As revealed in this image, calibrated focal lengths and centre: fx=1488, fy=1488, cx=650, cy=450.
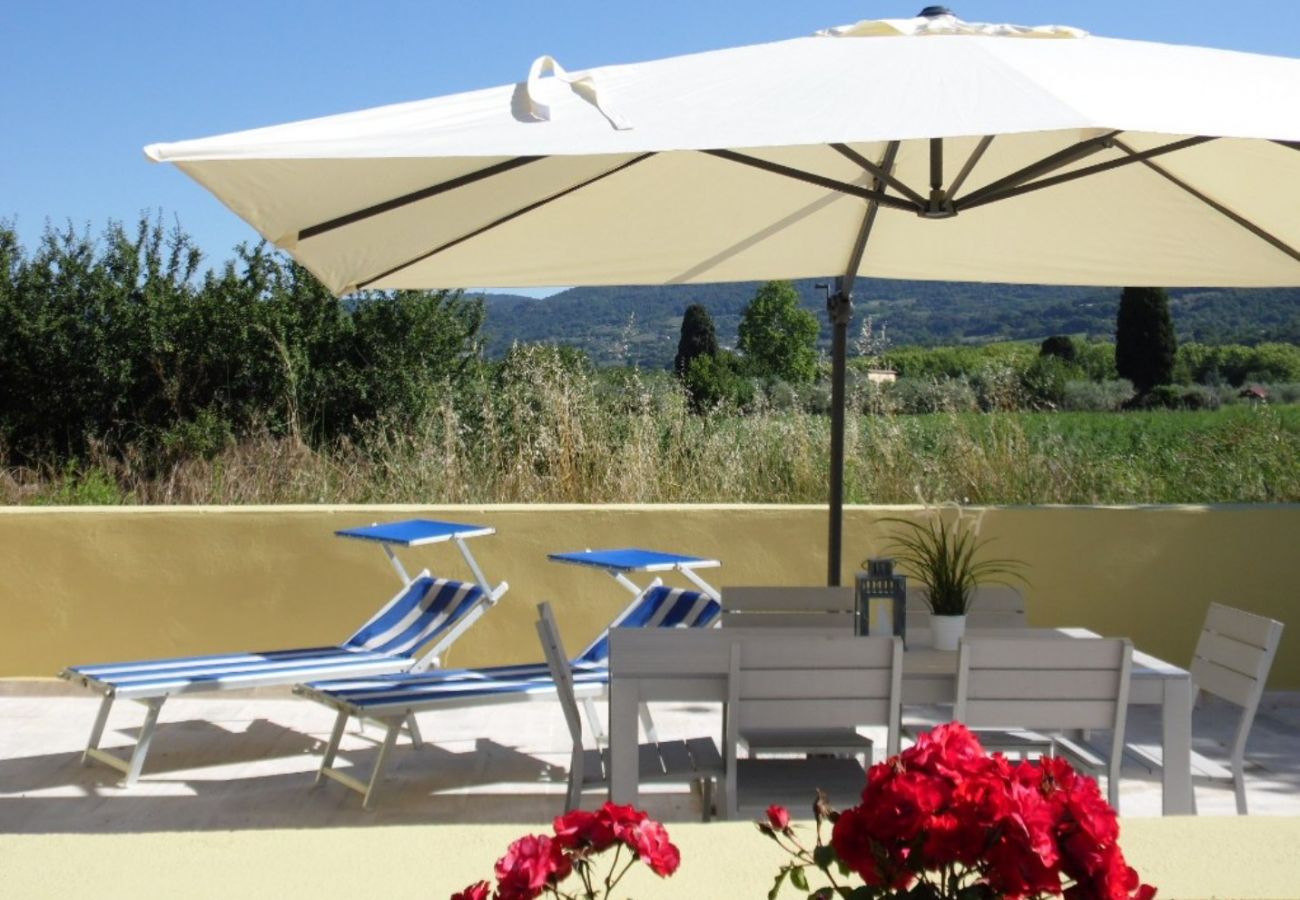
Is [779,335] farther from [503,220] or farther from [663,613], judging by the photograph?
[503,220]

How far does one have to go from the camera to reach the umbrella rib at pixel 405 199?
13.4 feet

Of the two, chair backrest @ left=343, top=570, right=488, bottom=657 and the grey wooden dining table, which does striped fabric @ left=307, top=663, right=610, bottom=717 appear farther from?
the grey wooden dining table

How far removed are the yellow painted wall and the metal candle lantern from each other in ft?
8.11

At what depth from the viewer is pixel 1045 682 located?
3.71m

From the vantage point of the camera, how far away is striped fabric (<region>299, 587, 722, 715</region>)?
4.84m

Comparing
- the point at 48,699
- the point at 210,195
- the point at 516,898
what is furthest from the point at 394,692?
the point at 516,898

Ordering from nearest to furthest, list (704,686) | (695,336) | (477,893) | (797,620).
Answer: (477,893), (704,686), (797,620), (695,336)

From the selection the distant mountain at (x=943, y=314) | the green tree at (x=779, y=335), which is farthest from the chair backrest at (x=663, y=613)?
the green tree at (x=779, y=335)

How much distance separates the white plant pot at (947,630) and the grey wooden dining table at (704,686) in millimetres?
209

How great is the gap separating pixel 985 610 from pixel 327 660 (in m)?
2.45

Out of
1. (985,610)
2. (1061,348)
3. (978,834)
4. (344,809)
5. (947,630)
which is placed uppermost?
(978,834)

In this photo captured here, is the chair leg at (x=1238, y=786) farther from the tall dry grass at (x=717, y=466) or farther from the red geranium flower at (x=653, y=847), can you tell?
the tall dry grass at (x=717, y=466)

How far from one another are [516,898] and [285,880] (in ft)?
2.31

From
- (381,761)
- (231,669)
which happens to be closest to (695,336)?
(231,669)
